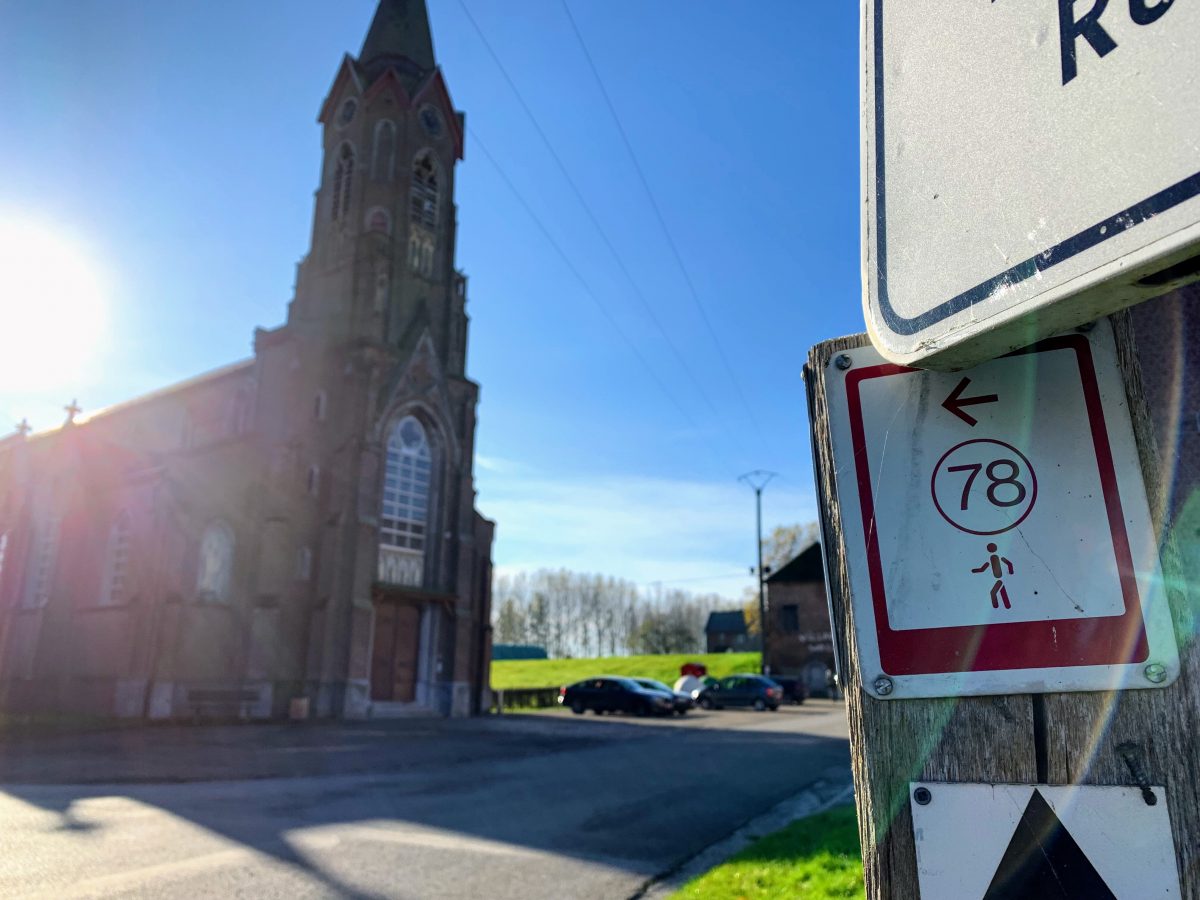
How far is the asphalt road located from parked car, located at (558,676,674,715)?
15274 mm

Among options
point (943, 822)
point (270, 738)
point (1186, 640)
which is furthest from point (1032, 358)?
point (270, 738)

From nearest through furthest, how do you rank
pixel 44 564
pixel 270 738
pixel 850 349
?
1. pixel 850 349
2. pixel 270 738
3. pixel 44 564

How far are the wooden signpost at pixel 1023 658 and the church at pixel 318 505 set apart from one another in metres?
28.4

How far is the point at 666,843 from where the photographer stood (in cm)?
821

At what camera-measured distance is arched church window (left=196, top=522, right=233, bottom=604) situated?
28.2 meters

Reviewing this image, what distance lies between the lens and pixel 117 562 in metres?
30.1

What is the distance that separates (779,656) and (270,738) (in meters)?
36.6

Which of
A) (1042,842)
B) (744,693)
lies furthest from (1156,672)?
(744,693)

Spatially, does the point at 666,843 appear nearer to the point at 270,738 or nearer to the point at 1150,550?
the point at 1150,550

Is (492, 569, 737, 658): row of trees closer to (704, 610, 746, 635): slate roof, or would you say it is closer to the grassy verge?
(704, 610, 746, 635): slate roof

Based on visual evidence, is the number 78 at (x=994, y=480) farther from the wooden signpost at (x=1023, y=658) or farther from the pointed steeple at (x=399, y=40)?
the pointed steeple at (x=399, y=40)

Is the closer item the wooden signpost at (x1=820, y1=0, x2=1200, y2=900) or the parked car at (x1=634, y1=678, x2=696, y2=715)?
the wooden signpost at (x1=820, y1=0, x2=1200, y2=900)

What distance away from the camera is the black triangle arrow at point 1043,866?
3.63 feet

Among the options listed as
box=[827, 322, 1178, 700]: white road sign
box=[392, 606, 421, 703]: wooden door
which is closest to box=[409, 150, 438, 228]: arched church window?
box=[392, 606, 421, 703]: wooden door
